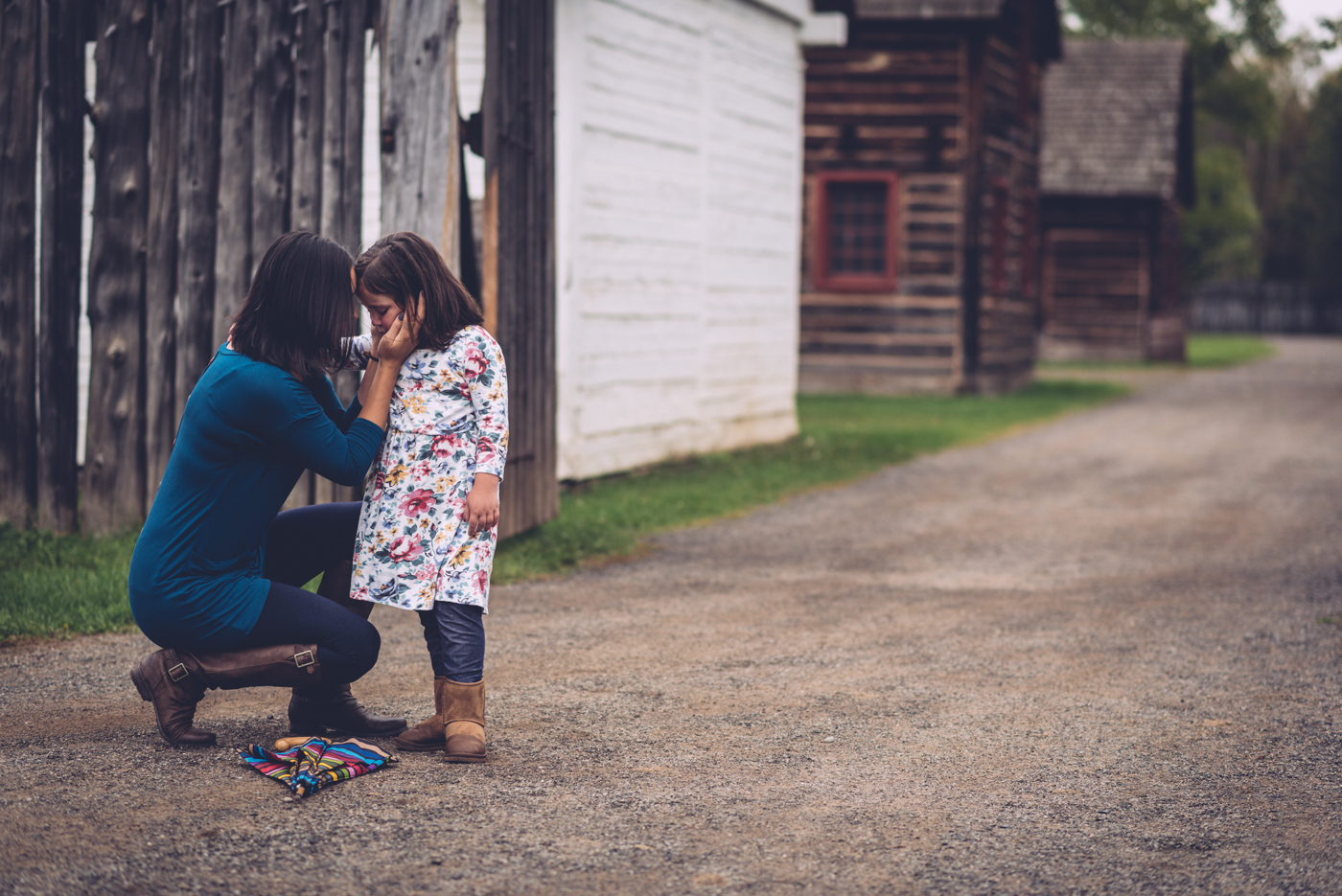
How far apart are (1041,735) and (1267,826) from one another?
902mm

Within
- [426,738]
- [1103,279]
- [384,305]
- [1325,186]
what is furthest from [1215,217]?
[426,738]

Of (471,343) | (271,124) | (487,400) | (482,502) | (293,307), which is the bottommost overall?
(482,502)

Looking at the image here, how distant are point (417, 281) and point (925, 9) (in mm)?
16876

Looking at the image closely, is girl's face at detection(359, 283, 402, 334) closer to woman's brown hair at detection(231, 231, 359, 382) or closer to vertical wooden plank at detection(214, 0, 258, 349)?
woman's brown hair at detection(231, 231, 359, 382)

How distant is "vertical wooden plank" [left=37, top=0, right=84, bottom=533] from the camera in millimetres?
7184

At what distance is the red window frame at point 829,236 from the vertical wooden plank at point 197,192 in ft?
45.6

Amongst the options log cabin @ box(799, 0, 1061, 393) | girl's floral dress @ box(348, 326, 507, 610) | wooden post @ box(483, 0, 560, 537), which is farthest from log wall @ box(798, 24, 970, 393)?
girl's floral dress @ box(348, 326, 507, 610)

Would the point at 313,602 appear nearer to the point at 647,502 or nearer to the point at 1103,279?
the point at 647,502

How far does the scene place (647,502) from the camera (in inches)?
373

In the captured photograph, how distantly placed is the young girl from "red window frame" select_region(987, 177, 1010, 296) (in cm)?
1815

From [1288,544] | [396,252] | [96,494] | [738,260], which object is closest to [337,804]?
[396,252]

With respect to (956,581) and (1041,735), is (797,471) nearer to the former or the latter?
(956,581)

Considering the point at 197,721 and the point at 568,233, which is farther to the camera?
the point at 568,233

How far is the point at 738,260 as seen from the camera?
12734 mm
